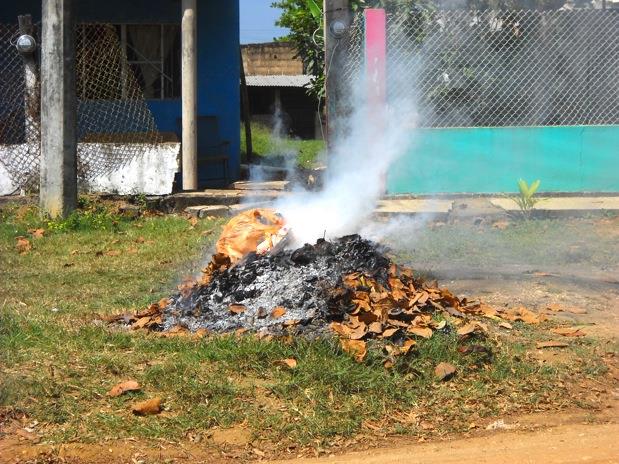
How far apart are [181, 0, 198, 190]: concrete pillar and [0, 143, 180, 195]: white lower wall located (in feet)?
0.68

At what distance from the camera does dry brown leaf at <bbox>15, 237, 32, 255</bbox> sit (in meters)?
9.21

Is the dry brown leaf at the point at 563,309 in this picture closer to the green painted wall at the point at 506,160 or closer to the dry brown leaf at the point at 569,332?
the dry brown leaf at the point at 569,332

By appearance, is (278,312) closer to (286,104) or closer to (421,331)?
(421,331)

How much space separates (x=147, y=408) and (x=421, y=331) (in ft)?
6.02

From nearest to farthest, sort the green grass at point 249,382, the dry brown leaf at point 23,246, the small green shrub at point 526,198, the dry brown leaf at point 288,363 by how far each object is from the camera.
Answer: the green grass at point 249,382
the dry brown leaf at point 288,363
the dry brown leaf at point 23,246
the small green shrub at point 526,198

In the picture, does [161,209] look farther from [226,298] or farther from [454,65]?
[226,298]

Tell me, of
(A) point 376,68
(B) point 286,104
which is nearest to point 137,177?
(A) point 376,68

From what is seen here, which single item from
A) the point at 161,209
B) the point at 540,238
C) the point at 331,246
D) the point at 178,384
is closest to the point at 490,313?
the point at 331,246

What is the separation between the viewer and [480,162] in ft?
37.6

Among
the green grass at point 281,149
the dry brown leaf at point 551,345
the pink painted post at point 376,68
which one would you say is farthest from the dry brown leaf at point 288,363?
the green grass at point 281,149

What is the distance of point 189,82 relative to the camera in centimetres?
1174

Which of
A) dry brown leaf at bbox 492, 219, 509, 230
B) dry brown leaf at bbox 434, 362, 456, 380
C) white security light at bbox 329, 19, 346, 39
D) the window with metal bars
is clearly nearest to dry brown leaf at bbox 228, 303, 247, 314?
dry brown leaf at bbox 434, 362, 456, 380

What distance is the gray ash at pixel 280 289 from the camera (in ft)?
19.6

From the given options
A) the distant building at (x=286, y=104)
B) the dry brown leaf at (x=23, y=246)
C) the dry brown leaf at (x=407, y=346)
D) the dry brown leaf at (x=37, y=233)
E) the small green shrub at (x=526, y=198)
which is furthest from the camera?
the distant building at (x=286, y=104)
